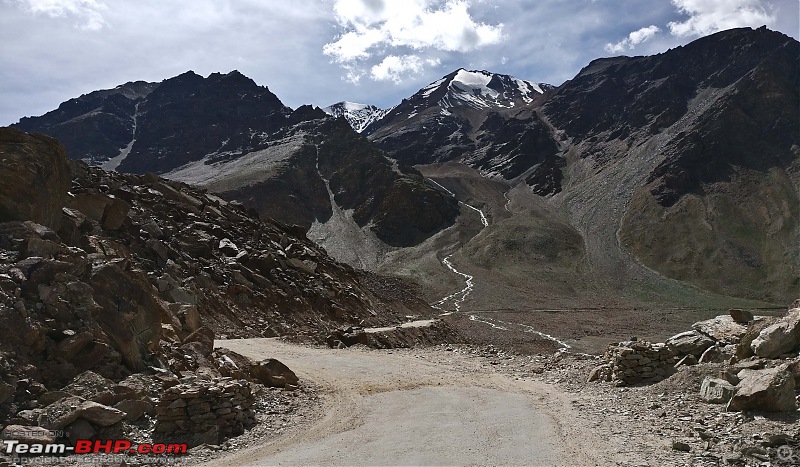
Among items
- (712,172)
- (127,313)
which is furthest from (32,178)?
(712,172)

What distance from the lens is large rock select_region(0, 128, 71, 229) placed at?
14.1 meters

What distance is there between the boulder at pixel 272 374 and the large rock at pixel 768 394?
11.2 meters

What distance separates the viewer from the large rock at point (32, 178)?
14.1 metres

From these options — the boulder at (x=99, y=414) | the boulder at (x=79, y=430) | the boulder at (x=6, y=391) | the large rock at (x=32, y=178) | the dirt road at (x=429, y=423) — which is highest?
the large rock at (x=32, y=178)

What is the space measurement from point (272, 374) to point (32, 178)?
833cm

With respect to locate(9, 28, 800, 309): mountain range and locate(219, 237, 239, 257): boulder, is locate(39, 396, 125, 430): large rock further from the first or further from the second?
locate(9, 28, 800, 309): mountain range

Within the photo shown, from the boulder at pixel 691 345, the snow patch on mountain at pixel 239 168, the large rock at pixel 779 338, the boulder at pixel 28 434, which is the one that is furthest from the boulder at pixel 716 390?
the snow patch on mountain at pixel 239 168

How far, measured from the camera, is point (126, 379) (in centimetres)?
1185

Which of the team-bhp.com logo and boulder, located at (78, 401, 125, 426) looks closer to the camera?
the team-bhp.com logo

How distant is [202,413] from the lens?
11.5m

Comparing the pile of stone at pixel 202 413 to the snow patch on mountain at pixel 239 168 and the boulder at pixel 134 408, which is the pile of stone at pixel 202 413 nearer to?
the boulder at pixel 134 408

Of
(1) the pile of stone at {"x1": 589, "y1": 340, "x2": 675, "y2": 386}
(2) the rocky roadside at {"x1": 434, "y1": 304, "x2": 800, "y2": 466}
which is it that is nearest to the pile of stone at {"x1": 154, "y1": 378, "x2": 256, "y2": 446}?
(2) the rocky roadside at {"x1": 434, "y1": 304, "x2": 800, "y2": 466}

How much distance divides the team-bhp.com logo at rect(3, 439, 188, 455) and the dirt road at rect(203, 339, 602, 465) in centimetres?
108

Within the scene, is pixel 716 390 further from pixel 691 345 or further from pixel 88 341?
pixel 88 341
